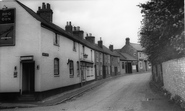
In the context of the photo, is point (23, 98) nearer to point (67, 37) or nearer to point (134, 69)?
point (67, 37)

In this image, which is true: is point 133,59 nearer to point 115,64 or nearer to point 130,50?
point 130,50

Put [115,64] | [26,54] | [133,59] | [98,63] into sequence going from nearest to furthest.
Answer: [26,54]
[98,63]
[115,64]
[133,59]

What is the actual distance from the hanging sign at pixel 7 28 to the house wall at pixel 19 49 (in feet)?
1.06

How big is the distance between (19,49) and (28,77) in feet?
8.62

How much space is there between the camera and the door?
15.0 metres

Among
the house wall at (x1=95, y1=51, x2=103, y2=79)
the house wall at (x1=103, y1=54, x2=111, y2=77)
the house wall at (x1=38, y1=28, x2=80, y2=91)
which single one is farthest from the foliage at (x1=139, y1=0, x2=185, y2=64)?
the house wall at (x1=103, y1=54, x2=111, y2=77)

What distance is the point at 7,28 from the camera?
15.0 m

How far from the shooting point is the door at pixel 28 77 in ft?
49.3

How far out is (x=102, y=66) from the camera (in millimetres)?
35094

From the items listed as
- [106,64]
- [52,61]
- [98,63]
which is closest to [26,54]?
[52,61]

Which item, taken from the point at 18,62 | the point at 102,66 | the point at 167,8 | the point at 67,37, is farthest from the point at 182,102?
the point at 102,66

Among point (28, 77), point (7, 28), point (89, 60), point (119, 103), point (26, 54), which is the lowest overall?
point (119, 103)

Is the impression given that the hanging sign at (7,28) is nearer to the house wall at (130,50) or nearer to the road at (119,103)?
the road at (119,103)

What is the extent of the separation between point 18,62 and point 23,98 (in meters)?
3.02
